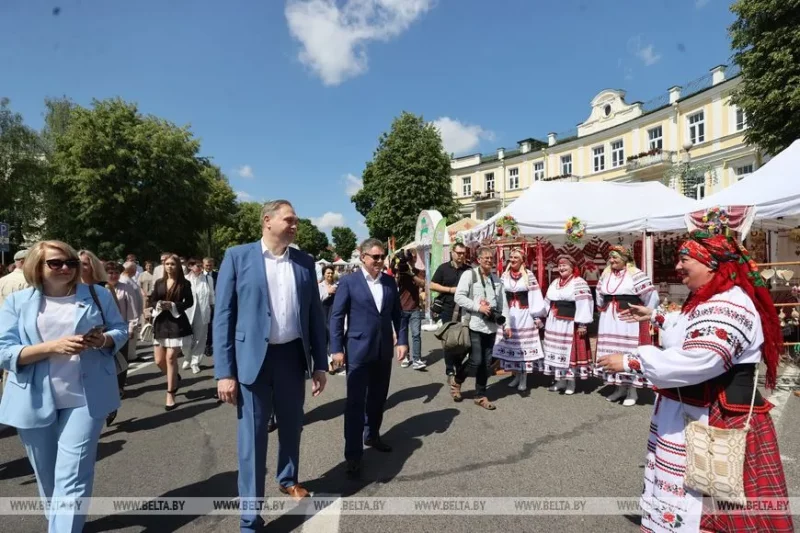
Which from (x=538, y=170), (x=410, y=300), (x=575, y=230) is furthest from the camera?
(x=538, y=170)

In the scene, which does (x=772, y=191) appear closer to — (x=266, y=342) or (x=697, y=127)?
(x=266, y=342)

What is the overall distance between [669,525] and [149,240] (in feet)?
90.6

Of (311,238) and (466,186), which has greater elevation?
(466,186)

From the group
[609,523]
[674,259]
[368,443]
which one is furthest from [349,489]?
[674,259]

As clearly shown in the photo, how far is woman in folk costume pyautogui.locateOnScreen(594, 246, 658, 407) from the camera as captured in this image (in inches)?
222

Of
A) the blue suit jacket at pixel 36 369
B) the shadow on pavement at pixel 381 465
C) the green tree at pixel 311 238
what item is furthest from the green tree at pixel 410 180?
the green tree at pixel 311 238

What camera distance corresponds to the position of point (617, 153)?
3219 centimetres

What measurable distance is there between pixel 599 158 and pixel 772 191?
1163 inches

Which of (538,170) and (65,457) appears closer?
(65,457)

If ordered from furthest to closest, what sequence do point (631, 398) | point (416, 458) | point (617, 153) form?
point (617, 153)
point (631, 398)
point (416, 458)

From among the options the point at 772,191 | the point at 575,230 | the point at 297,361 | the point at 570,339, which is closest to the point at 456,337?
the point at 570,339

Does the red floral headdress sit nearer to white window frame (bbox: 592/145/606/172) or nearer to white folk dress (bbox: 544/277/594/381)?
white folk dress (bbox: 544/277/594/381)

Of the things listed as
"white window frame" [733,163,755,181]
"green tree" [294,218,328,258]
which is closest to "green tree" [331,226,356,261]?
"green tree" [294,218,328,258]

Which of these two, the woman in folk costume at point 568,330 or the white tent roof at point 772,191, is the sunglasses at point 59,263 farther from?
the white tent roof at point 772,191
